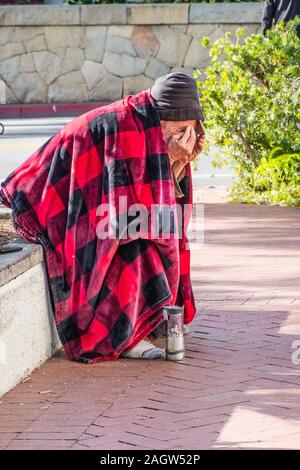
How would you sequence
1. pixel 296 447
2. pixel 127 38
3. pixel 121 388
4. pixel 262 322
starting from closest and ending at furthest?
1. pixel 296 447
2. pixel 121 388
3. pixel 262 322
4. pixel 127 38

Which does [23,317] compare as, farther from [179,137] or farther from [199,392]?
[179,137]

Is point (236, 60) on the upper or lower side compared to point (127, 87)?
upper

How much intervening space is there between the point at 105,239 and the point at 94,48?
13283 millimetres

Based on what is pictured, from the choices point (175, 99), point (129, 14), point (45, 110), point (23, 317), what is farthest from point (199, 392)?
point (129, 14)

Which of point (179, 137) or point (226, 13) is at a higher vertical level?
point (179, 137)

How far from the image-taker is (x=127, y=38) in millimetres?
18219

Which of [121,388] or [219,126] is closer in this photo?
[121,388]

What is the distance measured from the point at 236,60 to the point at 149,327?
457 cm

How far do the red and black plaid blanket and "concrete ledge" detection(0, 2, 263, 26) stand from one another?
41.6ft

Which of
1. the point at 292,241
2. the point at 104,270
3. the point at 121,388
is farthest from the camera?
the point at 292,241

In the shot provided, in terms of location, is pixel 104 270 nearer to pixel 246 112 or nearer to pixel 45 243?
pixel 45 243

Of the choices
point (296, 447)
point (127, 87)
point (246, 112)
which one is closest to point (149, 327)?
point (296, 447)

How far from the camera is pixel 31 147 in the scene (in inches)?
531

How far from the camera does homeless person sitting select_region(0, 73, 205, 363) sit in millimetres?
5316
